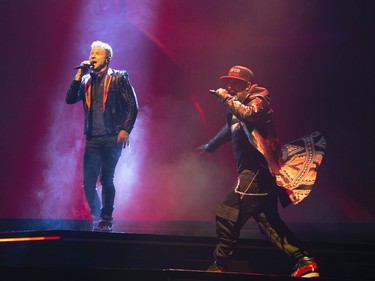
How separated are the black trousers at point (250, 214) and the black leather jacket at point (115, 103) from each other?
1573mm

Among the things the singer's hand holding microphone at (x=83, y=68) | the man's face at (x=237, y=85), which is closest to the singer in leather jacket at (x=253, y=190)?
the man's face at (x=237, y=85)

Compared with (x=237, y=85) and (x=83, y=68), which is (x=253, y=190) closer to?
(x=237, y=85)

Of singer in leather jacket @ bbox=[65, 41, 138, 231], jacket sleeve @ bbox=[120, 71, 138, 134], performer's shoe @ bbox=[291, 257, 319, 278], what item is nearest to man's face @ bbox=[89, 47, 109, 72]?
singer in leather jacket @ bbox=[65, 41, 138, 231]

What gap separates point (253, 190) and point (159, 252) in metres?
0.95

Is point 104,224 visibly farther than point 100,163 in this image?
No

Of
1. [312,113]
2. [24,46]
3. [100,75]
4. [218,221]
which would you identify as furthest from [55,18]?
[218,221]

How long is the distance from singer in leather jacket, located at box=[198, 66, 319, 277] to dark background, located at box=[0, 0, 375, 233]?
281cm

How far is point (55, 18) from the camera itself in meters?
6.57

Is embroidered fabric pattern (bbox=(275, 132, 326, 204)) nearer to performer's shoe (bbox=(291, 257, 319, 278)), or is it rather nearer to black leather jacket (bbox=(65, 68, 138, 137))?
performer's shoe (bbox=(291, 257, 319, 278))

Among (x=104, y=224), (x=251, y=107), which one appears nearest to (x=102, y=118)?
(x=104, y=224)

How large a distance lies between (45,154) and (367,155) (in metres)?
4.15

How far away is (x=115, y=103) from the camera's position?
184 inches

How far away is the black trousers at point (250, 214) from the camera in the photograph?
3.29 metres

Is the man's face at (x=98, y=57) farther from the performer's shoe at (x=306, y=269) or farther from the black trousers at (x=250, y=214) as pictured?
the performer's shoe at (x=306, y=269)
